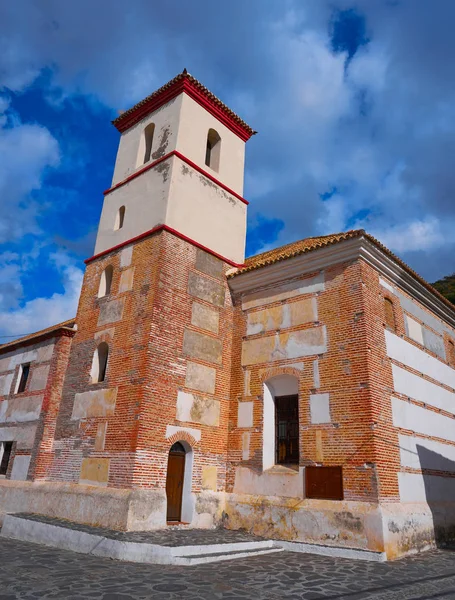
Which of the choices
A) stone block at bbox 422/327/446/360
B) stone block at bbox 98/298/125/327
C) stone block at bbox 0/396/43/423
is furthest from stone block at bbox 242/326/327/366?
stone block at bbox 0/396/43/423

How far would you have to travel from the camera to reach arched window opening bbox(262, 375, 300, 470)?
35.1ft

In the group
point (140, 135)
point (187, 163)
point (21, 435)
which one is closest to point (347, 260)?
point (187, 163)

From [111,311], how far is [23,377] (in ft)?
15.7

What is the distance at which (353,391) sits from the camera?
962cm

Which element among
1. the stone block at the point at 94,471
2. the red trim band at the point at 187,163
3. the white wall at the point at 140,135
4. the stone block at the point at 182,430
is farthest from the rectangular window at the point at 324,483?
the white wall at the point at 140,135

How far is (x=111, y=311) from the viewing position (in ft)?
40.3

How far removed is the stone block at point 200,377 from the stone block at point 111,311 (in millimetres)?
2378

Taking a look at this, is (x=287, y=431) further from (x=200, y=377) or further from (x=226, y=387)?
(x=200, y=377)

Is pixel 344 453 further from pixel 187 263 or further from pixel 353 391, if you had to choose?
pixel 187 263

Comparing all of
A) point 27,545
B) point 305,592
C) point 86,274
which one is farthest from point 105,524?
point 86,274

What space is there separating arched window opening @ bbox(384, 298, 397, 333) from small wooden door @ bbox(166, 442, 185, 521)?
5.88 m

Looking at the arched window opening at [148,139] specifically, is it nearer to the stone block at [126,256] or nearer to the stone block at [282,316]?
the stone block at [126,256]

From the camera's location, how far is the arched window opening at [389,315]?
11.0 m

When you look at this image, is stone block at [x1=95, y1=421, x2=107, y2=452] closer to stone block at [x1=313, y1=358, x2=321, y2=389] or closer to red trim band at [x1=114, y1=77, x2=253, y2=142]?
stone block at [x1=313, y1=358, x2=321, y2=389]
